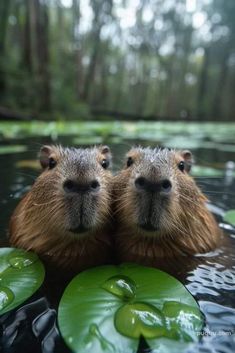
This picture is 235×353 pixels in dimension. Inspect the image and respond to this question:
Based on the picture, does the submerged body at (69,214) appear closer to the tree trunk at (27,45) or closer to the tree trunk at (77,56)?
the tree trunk at (27,45)

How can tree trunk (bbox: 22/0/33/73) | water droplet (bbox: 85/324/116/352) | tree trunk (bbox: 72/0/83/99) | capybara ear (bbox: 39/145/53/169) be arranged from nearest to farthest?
water droplet (bbox: 85/324/116/352) < capybara ear (bbox: 39/145/53/169) < tree trunk (bbox: 22/0/33/73) < tree trunk (bbox: 72/0/83/99)

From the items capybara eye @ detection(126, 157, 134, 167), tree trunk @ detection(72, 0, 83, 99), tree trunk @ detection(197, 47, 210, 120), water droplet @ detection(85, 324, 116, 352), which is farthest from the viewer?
tree trunk @ detection(197, 47, 210, 120)

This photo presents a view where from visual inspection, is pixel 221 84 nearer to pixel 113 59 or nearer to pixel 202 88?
pixel 202 88

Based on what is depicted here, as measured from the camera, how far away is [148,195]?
75.3 inches

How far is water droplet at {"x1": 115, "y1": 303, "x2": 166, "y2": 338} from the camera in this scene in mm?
1500

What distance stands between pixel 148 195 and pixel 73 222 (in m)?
0.39

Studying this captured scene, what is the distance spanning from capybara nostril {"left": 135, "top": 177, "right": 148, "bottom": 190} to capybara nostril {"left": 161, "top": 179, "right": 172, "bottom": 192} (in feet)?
0.27

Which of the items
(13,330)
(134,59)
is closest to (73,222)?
(13,330)

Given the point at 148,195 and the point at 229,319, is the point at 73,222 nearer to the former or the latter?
the point at 148,195

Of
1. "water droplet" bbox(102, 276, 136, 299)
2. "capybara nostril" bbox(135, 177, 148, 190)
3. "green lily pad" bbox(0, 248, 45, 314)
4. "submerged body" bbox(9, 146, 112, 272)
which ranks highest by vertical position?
"capybara nostril" bbox(135, 177, 148, 190)

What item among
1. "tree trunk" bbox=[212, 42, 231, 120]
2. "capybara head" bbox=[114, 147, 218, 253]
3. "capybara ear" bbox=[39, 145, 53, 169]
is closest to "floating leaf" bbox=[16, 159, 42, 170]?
"capybara ear" bbox=[39, 145, 53, 169]

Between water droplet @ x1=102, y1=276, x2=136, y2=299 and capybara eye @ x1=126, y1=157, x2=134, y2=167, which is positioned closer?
water droplet @ x1=102, y1=276, x2=136, y2=299

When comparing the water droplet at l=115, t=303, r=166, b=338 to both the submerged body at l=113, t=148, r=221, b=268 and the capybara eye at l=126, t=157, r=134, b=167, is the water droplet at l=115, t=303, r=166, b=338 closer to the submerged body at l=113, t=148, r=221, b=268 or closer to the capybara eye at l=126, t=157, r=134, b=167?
the submerged body at l=113, t=148, r=221, b=268

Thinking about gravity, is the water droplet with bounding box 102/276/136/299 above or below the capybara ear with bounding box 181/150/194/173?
below
